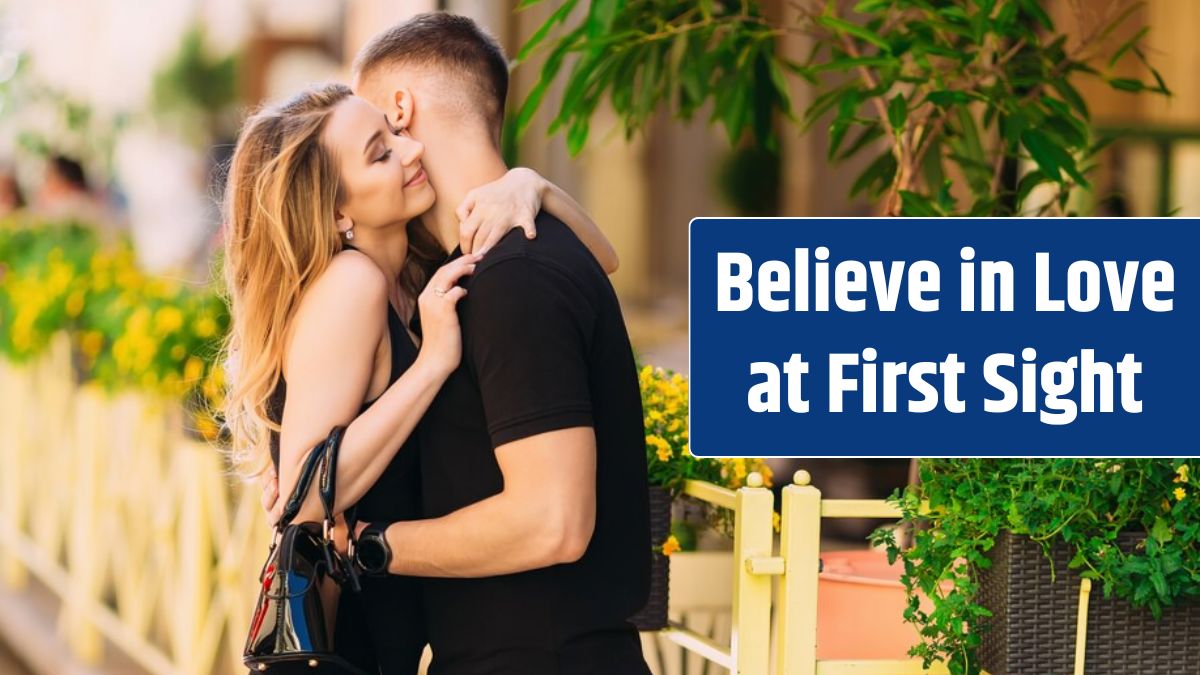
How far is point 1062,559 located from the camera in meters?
2.36

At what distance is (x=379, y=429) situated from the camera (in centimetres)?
205

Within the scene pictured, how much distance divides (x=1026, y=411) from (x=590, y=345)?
60 centimetres

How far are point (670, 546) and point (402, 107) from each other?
955 millimetres

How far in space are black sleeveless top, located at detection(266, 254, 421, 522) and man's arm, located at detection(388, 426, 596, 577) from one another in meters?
0.16

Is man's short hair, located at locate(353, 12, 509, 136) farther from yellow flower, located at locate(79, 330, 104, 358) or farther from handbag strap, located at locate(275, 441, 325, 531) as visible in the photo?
yellow flower, located at locate(79, 330, 104, 358)

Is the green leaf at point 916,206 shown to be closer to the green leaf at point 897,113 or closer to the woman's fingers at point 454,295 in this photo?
the green leaf at point 897,113

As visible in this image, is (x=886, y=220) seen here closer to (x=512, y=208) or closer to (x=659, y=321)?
(x=512, y=208)

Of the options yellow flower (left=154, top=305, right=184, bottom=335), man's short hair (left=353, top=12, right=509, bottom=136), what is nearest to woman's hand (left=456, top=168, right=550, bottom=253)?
man's short hair (left=353, top=12, right=509, bottom=136)

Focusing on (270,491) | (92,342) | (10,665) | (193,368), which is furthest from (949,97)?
(10,665)

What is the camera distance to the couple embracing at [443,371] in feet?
6.43

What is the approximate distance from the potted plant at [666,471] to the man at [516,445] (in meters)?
0.60

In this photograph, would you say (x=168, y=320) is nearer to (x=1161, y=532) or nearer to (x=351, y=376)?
(x=351, y=376)

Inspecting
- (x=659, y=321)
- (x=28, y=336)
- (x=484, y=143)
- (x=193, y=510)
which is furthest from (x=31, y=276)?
(x=659, y=321)

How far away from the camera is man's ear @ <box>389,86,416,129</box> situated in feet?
7.33
